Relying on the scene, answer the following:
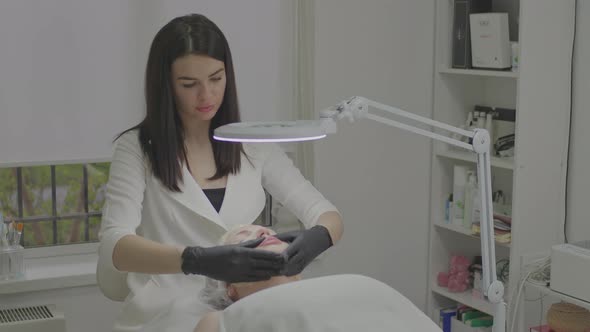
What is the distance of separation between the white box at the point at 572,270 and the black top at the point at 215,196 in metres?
1.24

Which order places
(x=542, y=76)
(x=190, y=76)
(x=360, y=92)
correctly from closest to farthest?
(x=190, y=76) < (x=542, y=76) < (x=360, y=92)

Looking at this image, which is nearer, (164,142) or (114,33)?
(164,142)

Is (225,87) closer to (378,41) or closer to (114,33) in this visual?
(114,33)

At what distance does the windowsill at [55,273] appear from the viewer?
288cm

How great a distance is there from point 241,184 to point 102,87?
98cm

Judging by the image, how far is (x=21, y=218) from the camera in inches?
120

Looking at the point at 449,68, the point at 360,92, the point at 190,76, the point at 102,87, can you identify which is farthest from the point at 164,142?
the point at 449,68

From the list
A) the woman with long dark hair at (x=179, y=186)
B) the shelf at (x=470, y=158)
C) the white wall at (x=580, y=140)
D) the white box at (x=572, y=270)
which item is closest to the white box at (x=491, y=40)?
the white wall at (x=580, y=140)

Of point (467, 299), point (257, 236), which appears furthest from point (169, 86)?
point (467, 299)

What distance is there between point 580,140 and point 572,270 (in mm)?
645

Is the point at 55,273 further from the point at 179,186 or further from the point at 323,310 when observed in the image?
the point at 323,310

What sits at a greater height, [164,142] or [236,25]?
[236,25]

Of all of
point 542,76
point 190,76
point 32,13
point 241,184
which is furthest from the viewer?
point 542,76

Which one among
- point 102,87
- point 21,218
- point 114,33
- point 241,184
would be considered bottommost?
point 21,218
